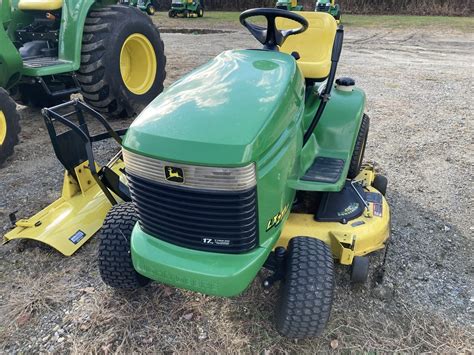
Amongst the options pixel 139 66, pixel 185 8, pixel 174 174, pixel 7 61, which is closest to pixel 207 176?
pixel 174 174

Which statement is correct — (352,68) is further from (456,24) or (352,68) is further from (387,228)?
(456,24)

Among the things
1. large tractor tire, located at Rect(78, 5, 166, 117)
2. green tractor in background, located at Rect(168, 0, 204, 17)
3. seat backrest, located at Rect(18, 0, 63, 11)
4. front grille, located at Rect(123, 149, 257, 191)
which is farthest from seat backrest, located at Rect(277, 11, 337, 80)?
green tractor in background, located at Rect(168, 0, 204, 17)

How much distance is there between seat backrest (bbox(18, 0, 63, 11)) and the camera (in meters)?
4.96

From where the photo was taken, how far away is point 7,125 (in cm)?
413

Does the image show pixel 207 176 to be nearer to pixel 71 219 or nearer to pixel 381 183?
pixel 71 219

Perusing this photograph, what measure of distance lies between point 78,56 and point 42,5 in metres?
0.85

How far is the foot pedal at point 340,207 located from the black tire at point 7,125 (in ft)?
10.1

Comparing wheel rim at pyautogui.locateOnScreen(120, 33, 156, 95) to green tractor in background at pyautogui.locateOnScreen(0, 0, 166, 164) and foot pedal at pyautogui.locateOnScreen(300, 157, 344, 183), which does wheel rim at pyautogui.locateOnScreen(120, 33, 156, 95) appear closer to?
green tractor in background at pyautogui.locateOnScreen(0, 0, 166, 164)

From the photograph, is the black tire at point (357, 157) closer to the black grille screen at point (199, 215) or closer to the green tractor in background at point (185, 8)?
the black grille screen at point (199, 215)

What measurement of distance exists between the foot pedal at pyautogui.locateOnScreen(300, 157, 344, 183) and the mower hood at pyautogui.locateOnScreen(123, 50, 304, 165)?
0.38m

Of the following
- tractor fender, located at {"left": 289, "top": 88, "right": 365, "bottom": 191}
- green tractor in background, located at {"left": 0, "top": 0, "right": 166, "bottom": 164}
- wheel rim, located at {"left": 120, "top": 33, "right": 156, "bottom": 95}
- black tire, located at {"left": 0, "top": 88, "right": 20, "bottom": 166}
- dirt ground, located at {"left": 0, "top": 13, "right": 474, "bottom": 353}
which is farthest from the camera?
wheel rim, located at {"left": 120, "top": 33, "right": 156, "bottom": 95}

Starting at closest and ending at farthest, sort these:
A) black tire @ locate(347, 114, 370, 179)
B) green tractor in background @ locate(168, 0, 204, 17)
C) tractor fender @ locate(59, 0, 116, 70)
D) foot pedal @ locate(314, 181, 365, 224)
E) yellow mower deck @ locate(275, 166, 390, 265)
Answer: yellow mower deck @ locate(275, 166, 390, 265), foot pedal @ locate(314, 181, 365, 224), black tire @ locate(347, 114, 370, 179), tractor fender @ locate(59, 0, 116, 70), green tractor in background @ locate(168, 0, 204, 17)

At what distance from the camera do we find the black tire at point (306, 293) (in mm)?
2088

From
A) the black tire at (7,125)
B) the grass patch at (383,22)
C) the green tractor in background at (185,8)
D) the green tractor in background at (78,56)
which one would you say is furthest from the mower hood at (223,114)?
the green tractor in background at (185,8)
